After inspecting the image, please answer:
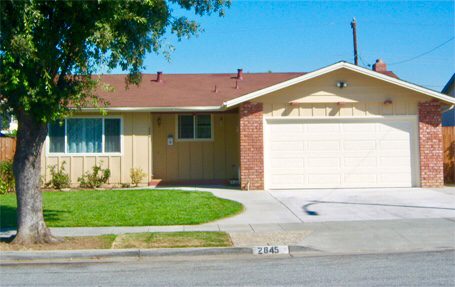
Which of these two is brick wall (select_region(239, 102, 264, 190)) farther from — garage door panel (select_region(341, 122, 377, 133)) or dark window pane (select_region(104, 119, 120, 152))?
dark window pane (select_region(104, 119, 120, 152))

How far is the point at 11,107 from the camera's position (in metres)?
8.35

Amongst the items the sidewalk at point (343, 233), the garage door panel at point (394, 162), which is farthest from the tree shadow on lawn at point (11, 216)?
the garage door panel at point (394, 162)

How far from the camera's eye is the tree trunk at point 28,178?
28.0 feet

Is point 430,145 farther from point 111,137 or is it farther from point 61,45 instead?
point 61,45

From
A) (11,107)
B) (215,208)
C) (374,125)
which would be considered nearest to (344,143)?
(374,125)

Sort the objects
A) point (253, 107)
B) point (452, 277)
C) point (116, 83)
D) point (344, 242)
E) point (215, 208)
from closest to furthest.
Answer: point (452, 277) < point (344, 242) < point (215, 208) < point (253, 107) < point (116, 83)

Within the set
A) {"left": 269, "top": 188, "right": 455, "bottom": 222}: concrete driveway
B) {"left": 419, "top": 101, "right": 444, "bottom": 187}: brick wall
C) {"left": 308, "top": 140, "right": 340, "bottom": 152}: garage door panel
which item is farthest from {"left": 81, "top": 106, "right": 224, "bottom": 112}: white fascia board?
{"left": 419, "top": 101, "right": 444, "bottom": 187}: brick wall

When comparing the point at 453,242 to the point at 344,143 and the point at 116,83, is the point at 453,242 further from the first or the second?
the point at 116,83

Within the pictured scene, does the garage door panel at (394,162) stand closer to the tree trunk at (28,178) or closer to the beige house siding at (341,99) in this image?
the beige house siding at (341,99)

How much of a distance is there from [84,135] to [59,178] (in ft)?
5.66

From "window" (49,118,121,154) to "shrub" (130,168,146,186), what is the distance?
35.8 inches

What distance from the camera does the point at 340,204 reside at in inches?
512

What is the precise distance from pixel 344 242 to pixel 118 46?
5271 millimetres

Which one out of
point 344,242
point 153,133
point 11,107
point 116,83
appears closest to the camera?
point 11,107
